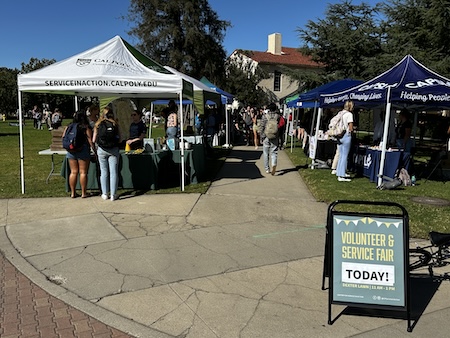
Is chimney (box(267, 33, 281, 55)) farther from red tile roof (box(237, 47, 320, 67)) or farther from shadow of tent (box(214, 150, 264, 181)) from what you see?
shadow of tent (box(214, 150, 264, 181))

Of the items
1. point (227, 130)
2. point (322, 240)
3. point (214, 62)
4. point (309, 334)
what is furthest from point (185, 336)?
A: point (214, 62)

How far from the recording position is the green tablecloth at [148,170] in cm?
845

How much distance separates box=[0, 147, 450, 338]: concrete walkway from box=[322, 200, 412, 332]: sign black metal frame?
239 mm

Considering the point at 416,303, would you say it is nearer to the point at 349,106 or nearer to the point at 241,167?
the point at 349,106

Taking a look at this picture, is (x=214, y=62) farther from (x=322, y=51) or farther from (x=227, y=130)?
(x=227, y=130)

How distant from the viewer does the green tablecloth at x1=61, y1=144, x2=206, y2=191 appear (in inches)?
333

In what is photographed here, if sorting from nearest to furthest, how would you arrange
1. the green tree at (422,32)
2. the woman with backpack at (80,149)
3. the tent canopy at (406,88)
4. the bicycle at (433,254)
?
the bicycle at (433,254) → the woman with backpack at (80,149) → the tent canopy at (406,88) → the green tree at (422,32)

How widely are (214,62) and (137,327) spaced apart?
36594mm

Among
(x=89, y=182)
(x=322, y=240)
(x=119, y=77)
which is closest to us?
(x=322, y=240)

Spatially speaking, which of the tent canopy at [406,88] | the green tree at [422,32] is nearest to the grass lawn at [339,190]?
the tent canopy at [406,88]

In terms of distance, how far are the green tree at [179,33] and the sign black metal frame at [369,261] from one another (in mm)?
34963

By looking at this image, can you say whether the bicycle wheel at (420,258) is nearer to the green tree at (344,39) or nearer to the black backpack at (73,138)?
the black backpack at (73,138)

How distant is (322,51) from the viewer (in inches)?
1030

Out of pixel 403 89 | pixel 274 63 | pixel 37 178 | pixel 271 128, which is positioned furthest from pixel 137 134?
pixel 274 63
